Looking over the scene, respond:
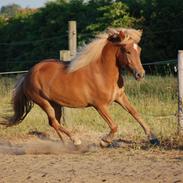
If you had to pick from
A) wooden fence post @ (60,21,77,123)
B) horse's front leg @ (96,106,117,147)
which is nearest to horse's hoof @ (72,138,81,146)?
horse's front leg @ (96,106,117,147)

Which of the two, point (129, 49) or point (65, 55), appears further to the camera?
point (65, 55)

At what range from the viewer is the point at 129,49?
27.5ft

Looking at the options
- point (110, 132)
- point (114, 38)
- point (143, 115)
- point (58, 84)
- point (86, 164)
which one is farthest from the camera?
point (143, 115)

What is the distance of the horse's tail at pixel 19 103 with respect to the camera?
9805 millimetres

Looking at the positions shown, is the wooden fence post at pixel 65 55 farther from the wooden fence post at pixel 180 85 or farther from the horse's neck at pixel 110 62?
the wooden fence post at pixel 180 85

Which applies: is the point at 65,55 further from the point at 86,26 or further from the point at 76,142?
the point at 86,26

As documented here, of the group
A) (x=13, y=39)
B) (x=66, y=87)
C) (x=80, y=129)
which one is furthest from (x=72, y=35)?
(x=13, y=39)

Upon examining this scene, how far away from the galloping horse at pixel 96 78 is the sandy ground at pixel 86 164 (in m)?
0.43

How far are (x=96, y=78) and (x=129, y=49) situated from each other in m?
0.67

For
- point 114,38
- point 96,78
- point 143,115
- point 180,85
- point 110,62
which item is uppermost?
point 114,38

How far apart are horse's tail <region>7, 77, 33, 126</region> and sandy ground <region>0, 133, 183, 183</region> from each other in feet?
2.89

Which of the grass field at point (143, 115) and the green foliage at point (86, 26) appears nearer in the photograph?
the grass field at point (143, 115)

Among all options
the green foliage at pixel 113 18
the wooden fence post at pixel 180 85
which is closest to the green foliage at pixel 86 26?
the green foliage at pixel 113 18

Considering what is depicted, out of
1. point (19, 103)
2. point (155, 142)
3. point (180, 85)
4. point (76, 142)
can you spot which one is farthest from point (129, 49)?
point (19, 103)
